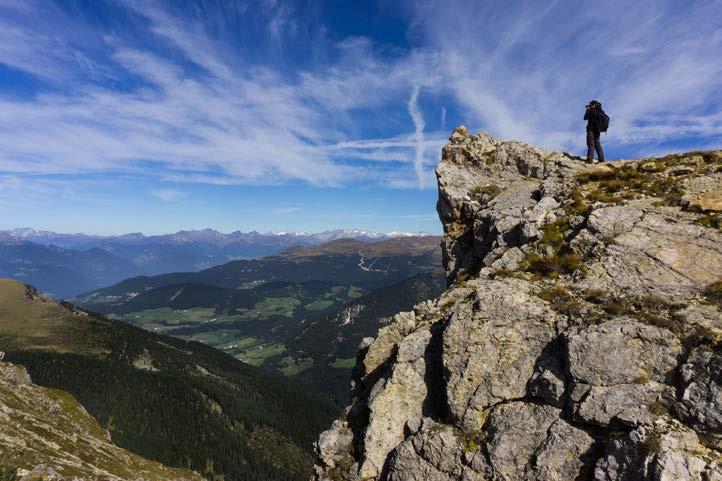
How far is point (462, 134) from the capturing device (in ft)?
130

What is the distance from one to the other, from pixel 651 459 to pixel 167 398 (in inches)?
8885

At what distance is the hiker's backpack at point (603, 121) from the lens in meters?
31.0

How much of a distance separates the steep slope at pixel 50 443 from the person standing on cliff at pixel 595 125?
198 feet

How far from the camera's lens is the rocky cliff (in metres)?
12.5

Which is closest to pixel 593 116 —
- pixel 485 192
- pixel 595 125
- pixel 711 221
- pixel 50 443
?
pixel 595 125

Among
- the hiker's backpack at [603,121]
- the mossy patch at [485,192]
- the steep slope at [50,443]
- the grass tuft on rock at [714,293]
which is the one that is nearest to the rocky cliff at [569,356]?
the grass tuft on rock at [714,293]

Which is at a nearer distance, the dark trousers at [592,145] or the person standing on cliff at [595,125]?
the person standing on cliff at [595,125]

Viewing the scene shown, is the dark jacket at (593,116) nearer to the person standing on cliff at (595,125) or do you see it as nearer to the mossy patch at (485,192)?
the person standing on cliff at (595,125)

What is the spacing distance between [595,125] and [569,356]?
25.5 meters

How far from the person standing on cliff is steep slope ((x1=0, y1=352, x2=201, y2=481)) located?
60370 mm

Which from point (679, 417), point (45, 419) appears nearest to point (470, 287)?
point (679, 417)

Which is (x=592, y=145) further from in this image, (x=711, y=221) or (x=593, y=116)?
(x=711, y=221)

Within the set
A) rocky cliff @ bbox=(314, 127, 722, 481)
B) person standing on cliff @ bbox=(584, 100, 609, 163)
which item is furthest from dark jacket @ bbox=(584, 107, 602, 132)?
rocky cliff @ bbox=(314, 127, 722, 481)

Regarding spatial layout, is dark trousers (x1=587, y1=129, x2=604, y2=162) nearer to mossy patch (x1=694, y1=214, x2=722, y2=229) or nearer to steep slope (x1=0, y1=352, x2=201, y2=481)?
mossy patch (x1=694, y1=214, x2=722, y2=229)
